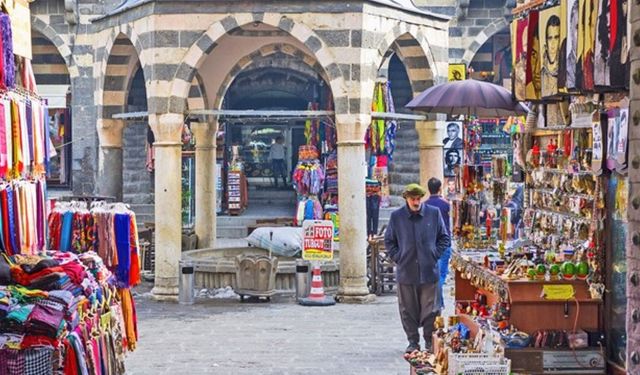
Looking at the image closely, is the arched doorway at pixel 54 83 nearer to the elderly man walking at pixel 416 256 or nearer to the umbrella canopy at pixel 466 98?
the umbrella canopy at pixel 466 98

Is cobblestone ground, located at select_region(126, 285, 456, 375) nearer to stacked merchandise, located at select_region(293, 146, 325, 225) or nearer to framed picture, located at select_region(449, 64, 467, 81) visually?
framed picture, located at select_region(449, 64, 467, 81)

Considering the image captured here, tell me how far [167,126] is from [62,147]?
480 inches

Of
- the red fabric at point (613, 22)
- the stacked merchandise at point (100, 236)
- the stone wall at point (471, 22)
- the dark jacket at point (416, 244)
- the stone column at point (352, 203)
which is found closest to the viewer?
the red fabric at point (613, 22)

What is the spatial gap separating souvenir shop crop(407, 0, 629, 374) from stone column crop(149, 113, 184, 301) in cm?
684

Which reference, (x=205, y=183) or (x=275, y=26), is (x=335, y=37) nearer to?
(x=275, y=26)

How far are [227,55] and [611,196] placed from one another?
12037 mm

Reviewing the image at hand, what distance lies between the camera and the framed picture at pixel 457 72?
23.9 m

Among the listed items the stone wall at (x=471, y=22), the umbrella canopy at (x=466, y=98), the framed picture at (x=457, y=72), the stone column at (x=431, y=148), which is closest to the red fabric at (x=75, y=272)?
the umbrella canopy at (x=466, y=98)

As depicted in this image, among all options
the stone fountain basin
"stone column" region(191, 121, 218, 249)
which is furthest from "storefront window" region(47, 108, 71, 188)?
the stone fountain basin

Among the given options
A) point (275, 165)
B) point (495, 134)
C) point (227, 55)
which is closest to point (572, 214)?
point (227, 55)

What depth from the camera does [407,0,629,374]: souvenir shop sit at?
8.34 m

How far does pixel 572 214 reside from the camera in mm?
10219

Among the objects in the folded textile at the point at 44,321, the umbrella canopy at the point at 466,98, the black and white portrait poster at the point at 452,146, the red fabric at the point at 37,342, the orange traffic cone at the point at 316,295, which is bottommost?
the orange traffic cone at the point at 316,295

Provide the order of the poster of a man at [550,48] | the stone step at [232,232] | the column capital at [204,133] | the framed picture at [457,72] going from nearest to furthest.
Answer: the poster of a man at [550,48] → the column capital at [204,133] → the framed picture at [457,72] → the stone step at [232,232]
